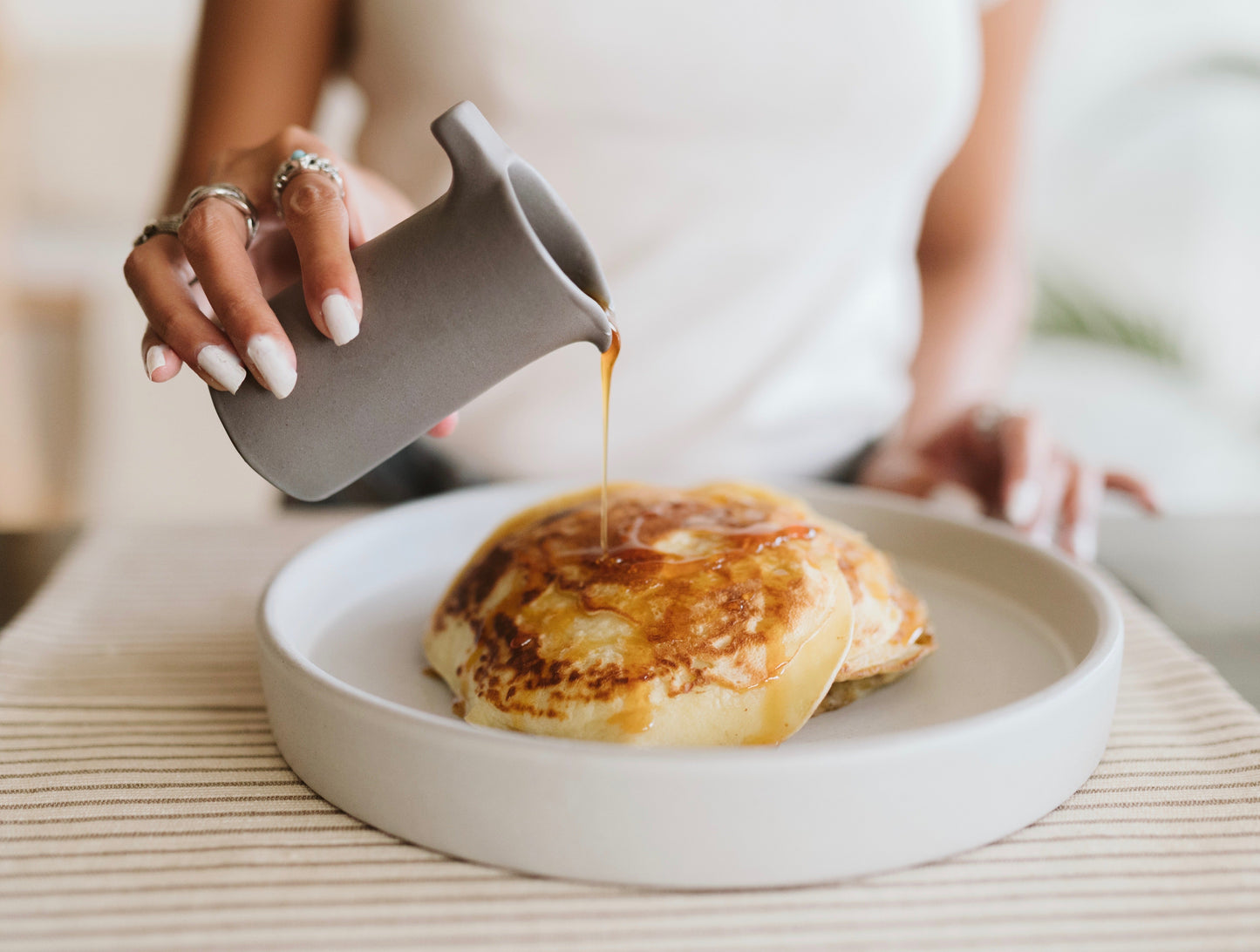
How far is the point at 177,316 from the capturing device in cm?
87

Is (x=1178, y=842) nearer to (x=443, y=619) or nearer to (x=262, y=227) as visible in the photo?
(x=443, y=619)

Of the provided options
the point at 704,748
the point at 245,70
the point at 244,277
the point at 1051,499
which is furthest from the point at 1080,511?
the point at 245,70

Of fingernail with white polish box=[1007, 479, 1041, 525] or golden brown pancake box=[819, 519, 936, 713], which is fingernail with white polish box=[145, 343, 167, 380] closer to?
golden brown pancake box=[819, 519, 936, 713]

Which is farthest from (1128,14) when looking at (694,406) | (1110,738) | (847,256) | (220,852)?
(220,852)

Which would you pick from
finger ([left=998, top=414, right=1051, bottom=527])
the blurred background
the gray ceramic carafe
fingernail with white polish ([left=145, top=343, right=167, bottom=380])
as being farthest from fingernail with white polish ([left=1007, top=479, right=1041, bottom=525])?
the blurred background

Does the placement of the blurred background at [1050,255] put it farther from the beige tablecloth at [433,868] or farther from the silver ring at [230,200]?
the beige tablecloth at [433,868]

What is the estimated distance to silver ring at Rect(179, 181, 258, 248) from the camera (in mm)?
944

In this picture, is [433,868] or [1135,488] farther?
[1135,488]

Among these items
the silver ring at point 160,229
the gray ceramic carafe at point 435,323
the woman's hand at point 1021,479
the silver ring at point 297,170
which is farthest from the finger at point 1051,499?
the silver ring at point 160,229

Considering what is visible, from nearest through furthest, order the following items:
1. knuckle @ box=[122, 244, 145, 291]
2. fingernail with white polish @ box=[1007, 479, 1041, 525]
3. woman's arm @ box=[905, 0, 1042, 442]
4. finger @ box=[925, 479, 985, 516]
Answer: knuckle @ box=[122, 244, 145, 291], fingernail with white polish @ box=[1007, 479, 1041, 525], finger @ box=[925, 479, 985, 516], woman's arm @ box=[905, 0, 1042, 442]

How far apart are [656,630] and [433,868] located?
0.25 m

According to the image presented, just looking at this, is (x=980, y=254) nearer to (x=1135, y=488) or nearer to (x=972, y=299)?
(x=972, y=299)

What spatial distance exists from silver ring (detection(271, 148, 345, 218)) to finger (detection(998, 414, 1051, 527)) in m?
1.02

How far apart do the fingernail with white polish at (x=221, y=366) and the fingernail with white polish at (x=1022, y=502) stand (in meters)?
1.08
